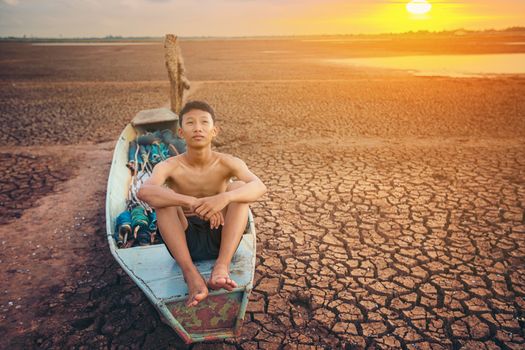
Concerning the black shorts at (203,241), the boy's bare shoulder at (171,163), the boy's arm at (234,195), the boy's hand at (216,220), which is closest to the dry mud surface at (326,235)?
the black shorts at (203,241)

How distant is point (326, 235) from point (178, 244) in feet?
7.36

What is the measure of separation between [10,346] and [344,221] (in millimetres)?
3523

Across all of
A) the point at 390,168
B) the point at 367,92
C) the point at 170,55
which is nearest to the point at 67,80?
the point at 170,55

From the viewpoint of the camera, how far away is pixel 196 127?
2619 millimetres

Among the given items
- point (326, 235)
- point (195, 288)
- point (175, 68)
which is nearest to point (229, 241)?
point (195, 288)

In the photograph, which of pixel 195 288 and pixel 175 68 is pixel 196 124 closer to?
pixel 195 288

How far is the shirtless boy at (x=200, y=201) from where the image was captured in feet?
7.95

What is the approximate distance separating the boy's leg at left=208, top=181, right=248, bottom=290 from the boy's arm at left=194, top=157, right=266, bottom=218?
0.08 m

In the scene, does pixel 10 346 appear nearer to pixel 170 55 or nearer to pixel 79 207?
pixel 79 207

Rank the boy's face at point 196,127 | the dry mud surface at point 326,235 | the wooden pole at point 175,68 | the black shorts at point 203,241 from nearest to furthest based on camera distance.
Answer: the boy's face at point 196,127 < the black shorts at point 203,241 < the dry mud surface at point 326,235 < the wooden pole at point 175,68

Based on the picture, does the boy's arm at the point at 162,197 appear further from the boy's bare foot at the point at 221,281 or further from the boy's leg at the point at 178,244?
the boy's bare foot at the point at 221,281

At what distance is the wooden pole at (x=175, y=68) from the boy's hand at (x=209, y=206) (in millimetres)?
6562

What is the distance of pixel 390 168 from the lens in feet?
20.9

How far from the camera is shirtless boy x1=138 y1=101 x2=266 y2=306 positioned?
242 centimetres
